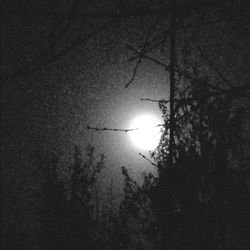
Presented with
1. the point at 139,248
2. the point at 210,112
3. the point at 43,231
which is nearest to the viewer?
the point at 210,112

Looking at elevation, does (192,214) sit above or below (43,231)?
below

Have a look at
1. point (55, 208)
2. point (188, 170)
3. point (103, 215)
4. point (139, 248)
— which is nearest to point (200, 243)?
point (188, 170)

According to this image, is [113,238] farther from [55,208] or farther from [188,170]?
[188,170]

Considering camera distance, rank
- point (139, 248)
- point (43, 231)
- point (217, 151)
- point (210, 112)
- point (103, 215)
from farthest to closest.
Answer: point (43, 231) < point (103, 215) < point (139, 248) < point (217, 151) < point (210, 112)

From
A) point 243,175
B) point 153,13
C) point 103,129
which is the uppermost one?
point 243,175

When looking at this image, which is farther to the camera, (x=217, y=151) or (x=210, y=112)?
(x=217, y=151)

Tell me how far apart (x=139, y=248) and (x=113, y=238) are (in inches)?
52.0

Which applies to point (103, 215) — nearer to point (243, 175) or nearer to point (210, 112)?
point (243, 175)

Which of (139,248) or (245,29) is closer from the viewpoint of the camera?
(245,29)

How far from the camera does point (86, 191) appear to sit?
1742 cm

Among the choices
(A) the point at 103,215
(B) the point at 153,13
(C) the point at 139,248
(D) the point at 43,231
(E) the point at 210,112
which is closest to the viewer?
(B) the point at 153,13

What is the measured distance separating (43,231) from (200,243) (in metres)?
13.3

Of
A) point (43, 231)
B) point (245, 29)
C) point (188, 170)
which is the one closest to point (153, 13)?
point (245, 29)

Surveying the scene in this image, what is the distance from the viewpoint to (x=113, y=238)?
1521 centimetres
